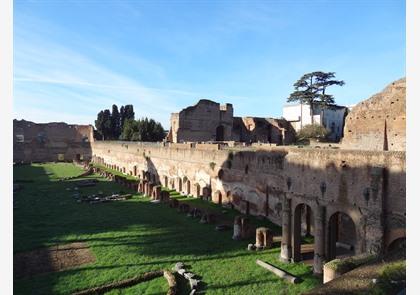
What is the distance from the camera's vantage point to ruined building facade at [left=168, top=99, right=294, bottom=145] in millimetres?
35312

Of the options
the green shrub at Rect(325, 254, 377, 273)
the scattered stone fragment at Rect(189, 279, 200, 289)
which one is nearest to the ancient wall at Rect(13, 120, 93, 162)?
the scattered stone fragment at Rect(189, 279, 200, 289)

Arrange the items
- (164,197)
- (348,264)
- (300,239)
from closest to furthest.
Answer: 1. (348,264)
2. (300,239)
3. (164,197)

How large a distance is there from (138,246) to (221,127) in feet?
87.7

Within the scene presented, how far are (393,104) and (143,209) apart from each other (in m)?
11.9

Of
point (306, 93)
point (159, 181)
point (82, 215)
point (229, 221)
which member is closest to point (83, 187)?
point (159, 181)

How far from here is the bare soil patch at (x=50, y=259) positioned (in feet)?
32.3

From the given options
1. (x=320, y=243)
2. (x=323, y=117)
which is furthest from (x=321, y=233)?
(x=323, y=117)

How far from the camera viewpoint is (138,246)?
38.0 feet

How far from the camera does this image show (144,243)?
11.9 m

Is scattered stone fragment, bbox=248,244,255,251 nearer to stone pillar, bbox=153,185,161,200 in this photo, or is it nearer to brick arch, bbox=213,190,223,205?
brick arch, bbox=213,190,223,205

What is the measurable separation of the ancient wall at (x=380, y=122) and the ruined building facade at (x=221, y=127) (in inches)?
831

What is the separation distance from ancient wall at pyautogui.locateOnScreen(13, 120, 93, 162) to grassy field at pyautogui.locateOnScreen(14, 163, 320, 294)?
31.2m

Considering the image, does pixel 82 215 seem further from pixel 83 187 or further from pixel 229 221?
pixel 83 187

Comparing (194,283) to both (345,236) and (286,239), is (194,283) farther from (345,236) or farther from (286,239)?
(345,236)
